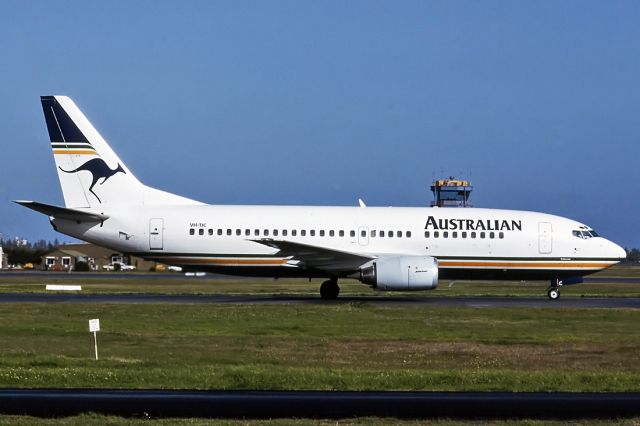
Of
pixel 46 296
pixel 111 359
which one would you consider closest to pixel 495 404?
pixel 111 359

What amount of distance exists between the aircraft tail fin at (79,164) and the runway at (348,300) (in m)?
3.96

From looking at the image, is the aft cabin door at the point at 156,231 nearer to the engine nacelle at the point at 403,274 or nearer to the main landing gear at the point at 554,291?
the engine nacelle at the point at 403,274

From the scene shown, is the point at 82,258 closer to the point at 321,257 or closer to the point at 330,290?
the point at 330,290

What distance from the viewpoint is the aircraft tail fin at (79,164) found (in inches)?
1594

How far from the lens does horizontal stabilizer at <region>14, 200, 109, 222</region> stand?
38406mm

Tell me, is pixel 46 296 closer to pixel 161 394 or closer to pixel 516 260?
pixel 516 260

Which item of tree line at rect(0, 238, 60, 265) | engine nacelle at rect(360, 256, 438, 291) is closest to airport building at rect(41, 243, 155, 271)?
tree line at rect(0, 238, 60, 265)

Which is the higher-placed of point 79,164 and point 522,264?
point 79,164

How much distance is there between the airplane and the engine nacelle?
23 cm

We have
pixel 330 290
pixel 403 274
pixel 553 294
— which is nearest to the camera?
pixel 403 274

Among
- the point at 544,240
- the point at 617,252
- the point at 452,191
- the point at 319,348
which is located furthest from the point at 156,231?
the point at 452,191

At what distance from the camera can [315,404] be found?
564 inches

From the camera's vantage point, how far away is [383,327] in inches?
1133

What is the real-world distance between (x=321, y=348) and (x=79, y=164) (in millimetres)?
20031
